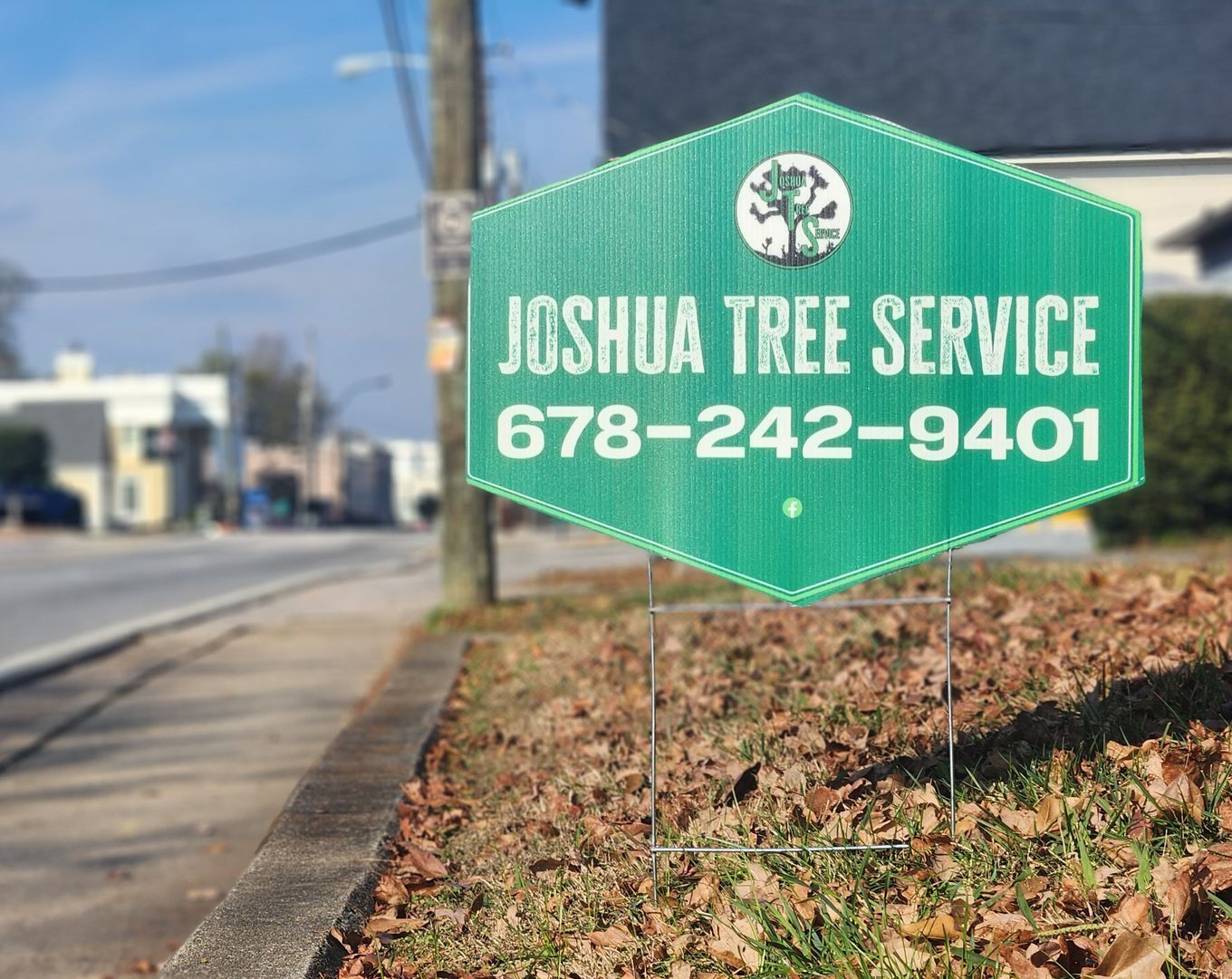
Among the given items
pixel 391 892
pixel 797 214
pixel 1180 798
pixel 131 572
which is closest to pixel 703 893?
pixel 391 892

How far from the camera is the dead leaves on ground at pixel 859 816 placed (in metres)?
3.06

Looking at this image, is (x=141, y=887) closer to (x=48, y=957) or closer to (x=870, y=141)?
(x=48, y=957)

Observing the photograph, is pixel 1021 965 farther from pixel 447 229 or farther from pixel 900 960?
pixel 447 229

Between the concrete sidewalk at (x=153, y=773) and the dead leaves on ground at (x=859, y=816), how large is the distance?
1.09 metres

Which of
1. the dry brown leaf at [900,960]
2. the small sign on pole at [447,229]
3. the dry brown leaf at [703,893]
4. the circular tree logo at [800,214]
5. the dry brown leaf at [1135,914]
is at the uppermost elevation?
the small sign on pole at [447,229]

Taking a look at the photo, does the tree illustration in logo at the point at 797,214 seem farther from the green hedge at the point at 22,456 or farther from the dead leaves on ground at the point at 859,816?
the green hedge at the point at 22,456

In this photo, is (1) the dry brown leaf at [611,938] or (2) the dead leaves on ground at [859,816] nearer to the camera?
(2) the dead leaves on ground at [859,816]

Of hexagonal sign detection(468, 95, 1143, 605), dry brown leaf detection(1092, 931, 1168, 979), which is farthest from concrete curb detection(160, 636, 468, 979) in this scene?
dry brown leaf detection(1092, 931, 1168, 979)

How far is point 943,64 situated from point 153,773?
69.0 feet

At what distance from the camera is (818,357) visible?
3.67 metres

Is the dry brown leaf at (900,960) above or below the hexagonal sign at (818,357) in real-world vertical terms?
below

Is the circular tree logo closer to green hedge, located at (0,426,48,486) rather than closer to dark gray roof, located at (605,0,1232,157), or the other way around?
dark gray roof, located at (605,0,1232,157)

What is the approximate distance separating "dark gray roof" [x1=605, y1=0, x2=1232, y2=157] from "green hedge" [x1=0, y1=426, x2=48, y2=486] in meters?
37.6

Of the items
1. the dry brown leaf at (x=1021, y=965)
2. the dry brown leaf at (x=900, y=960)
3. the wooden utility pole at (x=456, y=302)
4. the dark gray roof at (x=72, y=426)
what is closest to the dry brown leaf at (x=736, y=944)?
the dry brown leaf at (x=900, y=960)
